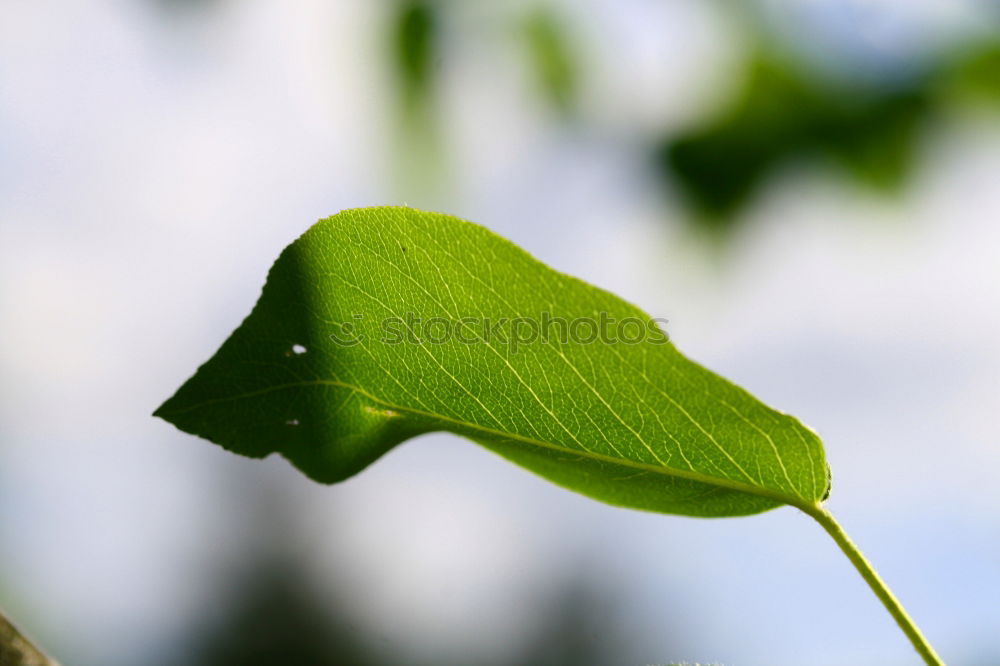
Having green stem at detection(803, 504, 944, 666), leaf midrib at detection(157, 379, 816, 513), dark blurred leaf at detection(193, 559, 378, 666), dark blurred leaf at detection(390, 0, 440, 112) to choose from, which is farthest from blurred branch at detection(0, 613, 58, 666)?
dark blurred leaf at detection(193, 559, 378, 666)

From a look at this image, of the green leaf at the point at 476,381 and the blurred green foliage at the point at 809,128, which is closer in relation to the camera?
the green leaf at the point at 476,381

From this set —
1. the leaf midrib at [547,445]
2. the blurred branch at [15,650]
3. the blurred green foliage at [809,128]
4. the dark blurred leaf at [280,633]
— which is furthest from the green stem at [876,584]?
the dark blurred leaf at [280,633]

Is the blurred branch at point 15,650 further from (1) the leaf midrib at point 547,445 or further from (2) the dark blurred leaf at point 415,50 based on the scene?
(2) the dark blurred leaf at point 415,50

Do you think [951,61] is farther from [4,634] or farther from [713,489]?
[4,634]

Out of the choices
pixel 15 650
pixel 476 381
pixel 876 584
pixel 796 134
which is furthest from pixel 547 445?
pixel 796 134

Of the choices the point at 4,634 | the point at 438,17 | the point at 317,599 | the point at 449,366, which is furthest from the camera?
the point at 317,599

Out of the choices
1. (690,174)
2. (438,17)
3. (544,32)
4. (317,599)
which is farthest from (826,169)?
(317,599)

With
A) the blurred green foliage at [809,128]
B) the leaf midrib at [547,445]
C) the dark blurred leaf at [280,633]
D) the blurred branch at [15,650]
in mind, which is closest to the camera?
the blurred branch at [15,650]

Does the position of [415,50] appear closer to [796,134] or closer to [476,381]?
[796,134]
